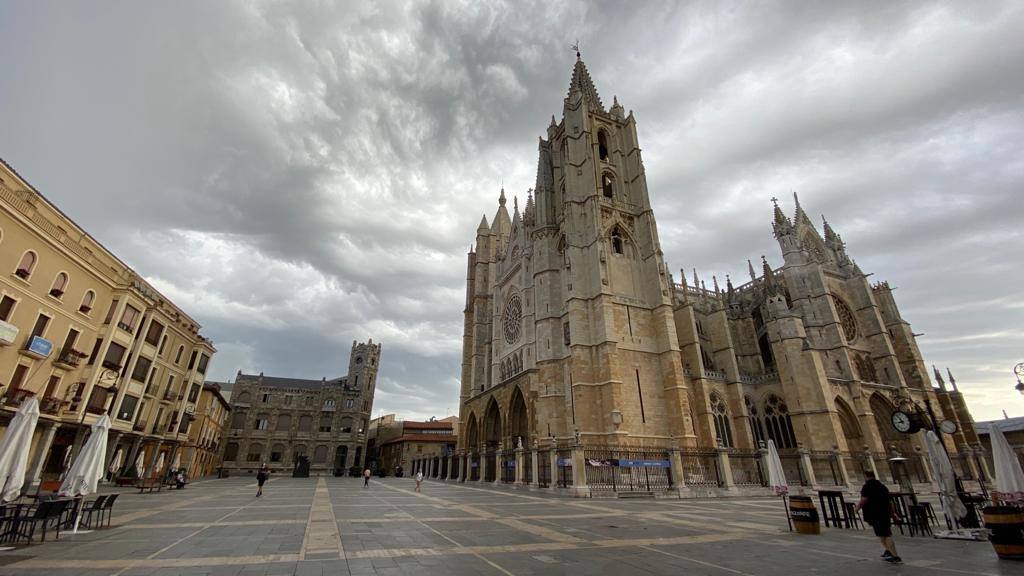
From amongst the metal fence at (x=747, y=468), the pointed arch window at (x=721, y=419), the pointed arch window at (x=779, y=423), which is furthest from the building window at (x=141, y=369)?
the pointed arch window at (x=779, y=423)

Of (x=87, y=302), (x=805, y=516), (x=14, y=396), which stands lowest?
(x=805, y=516)

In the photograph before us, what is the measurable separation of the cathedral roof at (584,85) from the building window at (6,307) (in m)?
41.4

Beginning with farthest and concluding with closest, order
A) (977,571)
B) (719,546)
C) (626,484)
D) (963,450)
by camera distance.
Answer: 1. (963,450)
2. (626,484)
3. (719,546)
4. (977,571)

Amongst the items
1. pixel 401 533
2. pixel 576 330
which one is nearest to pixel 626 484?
pixel 576 330

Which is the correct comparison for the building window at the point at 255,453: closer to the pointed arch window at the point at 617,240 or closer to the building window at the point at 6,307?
the building window at the point at 6,307

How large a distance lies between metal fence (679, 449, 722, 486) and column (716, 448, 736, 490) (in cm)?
32

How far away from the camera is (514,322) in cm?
4106

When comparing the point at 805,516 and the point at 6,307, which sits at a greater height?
the point at 6,307

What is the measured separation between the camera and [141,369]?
89.2 feet

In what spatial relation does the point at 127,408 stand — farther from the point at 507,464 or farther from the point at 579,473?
the point at 579,473

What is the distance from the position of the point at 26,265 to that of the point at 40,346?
3.78 metres

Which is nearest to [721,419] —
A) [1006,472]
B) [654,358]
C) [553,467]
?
[654,358]

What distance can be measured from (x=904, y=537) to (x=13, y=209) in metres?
32.4

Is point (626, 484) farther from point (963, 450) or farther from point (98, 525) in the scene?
point (963, 450)
